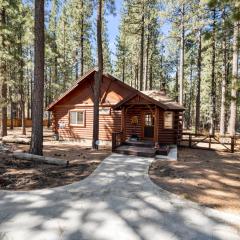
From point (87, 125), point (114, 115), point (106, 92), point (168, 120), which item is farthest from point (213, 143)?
point (87, 125)

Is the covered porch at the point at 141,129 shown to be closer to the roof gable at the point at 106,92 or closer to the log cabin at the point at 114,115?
the log cabin at the point at 114,115

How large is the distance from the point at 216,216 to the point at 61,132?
53.9ft

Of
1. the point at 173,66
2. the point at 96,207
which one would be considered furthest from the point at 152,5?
the point at 96,207

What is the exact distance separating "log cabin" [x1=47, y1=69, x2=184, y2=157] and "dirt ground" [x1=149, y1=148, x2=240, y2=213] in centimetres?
434

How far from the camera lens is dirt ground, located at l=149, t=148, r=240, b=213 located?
6.97 meters

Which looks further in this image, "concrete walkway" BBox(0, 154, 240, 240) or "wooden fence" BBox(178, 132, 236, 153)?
"wooden fence" BBox(178, 132, 236, 153)

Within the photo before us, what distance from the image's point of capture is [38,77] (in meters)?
11.5

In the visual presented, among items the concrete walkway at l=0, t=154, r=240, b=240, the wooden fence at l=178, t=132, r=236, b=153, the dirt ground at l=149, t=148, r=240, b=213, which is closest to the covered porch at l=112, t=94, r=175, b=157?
the wooden fence at l=178, t=132, r=236, b=153

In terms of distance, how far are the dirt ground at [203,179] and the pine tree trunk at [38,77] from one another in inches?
215

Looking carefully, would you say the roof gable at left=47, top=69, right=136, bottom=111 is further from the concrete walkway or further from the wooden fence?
the concrete walkway

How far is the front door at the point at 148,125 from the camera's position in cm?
1739

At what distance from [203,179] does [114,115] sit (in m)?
10.3

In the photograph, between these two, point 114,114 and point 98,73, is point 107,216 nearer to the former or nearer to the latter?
point 98,73

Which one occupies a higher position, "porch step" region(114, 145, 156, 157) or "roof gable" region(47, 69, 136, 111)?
"roof gable" region(47, 69, 136, 111)
